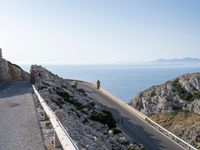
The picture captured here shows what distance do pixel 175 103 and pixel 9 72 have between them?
111ft

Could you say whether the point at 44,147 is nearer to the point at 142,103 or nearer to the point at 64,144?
the point at 64,144

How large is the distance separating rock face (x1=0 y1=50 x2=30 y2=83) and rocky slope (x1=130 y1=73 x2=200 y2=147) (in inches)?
945

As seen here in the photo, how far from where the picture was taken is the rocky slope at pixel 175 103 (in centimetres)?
5616

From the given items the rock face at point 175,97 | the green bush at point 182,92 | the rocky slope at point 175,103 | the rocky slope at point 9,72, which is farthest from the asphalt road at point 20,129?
the green bush at point 182,92

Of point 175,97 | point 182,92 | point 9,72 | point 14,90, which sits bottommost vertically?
point 175,97

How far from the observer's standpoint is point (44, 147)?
8734mm

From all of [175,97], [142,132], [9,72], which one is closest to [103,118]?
[142,132]

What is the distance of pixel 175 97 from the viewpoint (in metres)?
65.1

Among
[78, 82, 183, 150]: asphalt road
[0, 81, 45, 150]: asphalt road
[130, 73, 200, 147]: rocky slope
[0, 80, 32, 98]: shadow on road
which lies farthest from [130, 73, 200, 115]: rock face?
[0, 81, 45, 150]: asphalt road

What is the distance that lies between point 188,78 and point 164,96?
6.03 metres

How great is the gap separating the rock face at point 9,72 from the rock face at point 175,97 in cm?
2891

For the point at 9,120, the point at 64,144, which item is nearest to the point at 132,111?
the point at 9,120

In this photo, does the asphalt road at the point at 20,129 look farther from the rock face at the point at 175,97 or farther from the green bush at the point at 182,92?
the green bush at the point at 182,92

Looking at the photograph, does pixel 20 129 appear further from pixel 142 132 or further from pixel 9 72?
pixel 9 72
